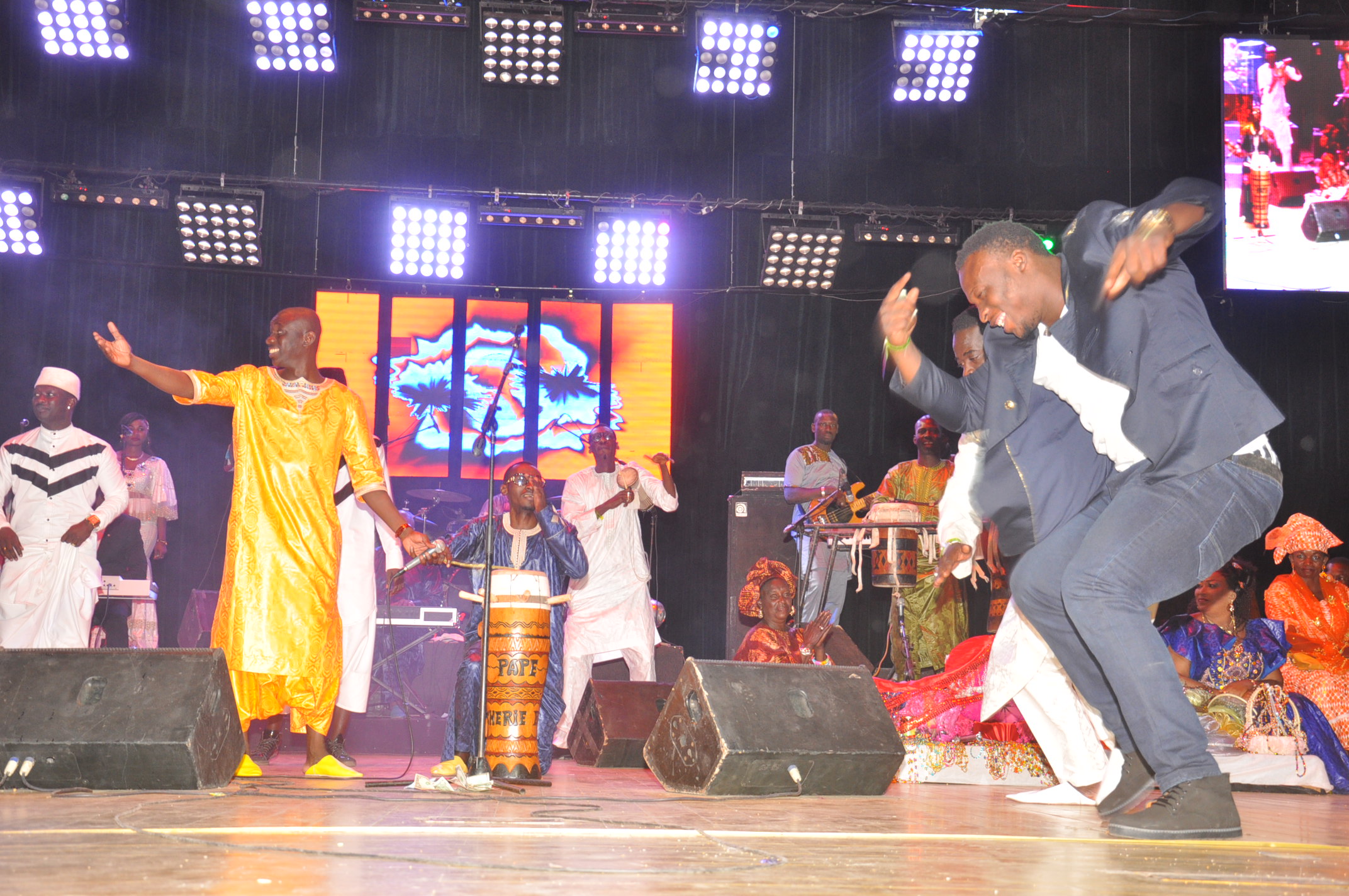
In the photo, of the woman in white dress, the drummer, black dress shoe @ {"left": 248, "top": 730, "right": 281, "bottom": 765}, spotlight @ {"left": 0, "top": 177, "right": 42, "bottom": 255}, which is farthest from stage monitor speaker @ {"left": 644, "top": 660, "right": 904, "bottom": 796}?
spotlight @ {"left": 0, "top": 177, "right": 42, "bottom": 255}

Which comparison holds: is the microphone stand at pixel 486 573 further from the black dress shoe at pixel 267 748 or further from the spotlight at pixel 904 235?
the spotlight at pixel 904 235

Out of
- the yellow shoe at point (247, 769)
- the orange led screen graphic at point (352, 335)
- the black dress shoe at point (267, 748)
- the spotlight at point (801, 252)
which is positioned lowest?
the black dress shoe at point (267, 748)

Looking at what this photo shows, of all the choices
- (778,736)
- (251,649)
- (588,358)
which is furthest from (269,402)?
(588,358)

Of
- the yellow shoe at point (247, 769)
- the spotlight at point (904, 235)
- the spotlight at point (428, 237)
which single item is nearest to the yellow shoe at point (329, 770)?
the yellow shoe at point (247, 769)

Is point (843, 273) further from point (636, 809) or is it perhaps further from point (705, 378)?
point (636, 809)

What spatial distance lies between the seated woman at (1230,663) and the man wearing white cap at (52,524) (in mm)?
6292

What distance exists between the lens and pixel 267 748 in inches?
235

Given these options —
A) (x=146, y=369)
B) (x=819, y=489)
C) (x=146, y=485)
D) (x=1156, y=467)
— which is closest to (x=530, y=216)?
A: (x=819, y=489)

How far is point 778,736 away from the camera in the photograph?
4012 millimetres

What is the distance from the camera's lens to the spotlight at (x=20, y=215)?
9742 mm

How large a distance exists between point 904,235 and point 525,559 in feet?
19.1

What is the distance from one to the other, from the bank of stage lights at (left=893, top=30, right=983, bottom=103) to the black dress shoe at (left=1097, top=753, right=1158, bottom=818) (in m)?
8.13

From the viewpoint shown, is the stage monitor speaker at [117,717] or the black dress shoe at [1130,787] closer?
the black dress shoe at [1130,787]

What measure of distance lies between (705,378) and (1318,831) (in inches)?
336
